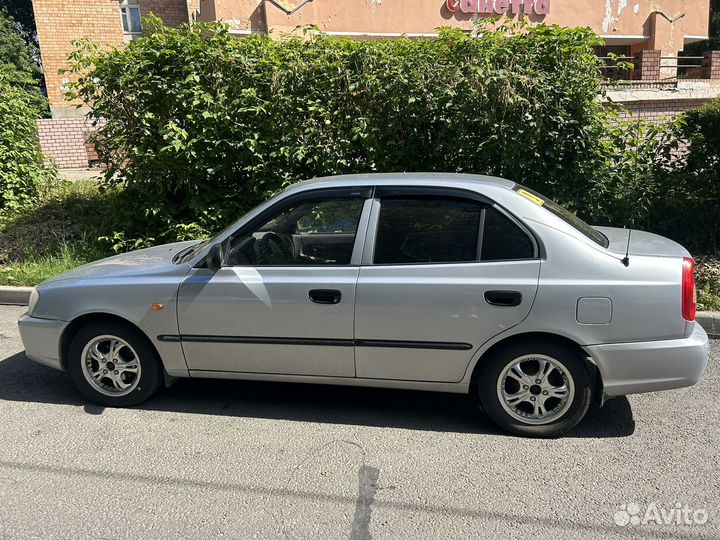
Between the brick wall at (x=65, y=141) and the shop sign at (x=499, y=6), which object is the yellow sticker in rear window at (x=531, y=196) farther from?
the shop sign at (x=499, y=6)

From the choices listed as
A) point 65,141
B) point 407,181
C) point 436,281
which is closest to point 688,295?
point 436,281

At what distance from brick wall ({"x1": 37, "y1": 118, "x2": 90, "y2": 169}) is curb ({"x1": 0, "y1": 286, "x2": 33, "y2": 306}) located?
12.6m

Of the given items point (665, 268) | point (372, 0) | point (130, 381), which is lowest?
point (130, 381)

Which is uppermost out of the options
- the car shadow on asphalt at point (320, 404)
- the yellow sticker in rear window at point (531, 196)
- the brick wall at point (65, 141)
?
the brick wall at point (65, 141)

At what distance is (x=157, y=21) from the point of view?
263 inches

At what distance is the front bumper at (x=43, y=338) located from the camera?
13.1 feet

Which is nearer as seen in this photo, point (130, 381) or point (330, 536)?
point (330, 536)

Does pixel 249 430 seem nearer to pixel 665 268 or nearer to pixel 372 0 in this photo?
pixel 665 268

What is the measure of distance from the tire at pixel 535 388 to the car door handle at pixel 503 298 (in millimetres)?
278

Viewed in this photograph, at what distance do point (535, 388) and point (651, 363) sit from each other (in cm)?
67

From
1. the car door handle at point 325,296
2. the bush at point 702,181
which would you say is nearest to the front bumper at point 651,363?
the car door handle at point 325,296

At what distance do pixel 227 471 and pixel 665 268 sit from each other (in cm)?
277

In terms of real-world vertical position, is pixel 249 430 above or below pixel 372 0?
below

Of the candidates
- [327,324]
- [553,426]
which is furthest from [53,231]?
[553,426]
